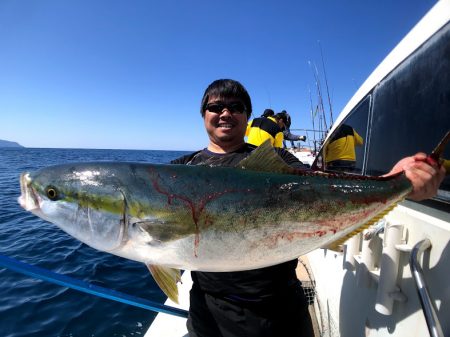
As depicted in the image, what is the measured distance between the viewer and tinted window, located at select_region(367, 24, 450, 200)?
1.78m

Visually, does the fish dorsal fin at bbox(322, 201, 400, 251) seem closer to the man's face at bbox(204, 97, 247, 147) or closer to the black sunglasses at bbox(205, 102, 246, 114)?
the man's face at bbox(204, 97, 247, 147)

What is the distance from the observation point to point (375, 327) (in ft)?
7.75

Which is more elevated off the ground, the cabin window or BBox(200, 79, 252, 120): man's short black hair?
BBox(200, 79, 252, 120): man's short black hair

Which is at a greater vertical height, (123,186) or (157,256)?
(123,186)

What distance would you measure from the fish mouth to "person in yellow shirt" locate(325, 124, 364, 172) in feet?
10.4

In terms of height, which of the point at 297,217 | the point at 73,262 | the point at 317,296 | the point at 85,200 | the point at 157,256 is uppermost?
the point at 85,200

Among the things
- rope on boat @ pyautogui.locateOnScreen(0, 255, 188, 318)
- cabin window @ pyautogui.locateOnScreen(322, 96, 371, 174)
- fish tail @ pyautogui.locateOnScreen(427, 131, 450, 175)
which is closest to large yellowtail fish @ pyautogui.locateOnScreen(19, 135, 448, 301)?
fish tail @ pyautogui.locateOnScreen(427, 131, 450, 175)

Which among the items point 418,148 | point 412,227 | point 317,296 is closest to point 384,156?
point 418,148

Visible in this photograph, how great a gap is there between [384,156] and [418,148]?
595mm

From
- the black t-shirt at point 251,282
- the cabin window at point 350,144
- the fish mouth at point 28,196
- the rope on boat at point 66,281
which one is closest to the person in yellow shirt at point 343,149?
the cabin window at point 350,144

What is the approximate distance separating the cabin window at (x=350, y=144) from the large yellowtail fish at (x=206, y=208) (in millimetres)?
1510

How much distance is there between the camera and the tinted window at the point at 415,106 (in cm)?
178

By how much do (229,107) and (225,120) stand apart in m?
0.13

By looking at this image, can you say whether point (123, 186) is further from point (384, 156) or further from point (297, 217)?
point (384, 156)
